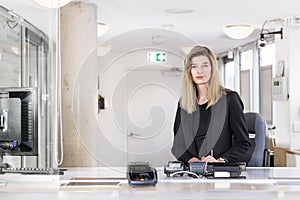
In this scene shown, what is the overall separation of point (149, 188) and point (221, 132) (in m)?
0.57

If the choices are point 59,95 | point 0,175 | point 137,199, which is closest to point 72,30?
point 59,95

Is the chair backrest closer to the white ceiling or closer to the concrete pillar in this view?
the white ceiling

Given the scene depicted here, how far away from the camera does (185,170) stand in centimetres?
189

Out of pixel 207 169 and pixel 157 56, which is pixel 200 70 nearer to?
pixel 157 56

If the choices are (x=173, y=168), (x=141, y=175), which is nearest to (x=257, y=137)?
(x=173, y=168)

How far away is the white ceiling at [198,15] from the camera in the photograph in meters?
4.20

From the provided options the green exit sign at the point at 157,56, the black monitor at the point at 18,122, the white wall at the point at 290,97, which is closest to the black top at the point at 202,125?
the green exit sign at the point at 157,56

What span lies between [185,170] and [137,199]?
0.31m

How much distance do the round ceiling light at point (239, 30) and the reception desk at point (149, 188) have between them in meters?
3.06

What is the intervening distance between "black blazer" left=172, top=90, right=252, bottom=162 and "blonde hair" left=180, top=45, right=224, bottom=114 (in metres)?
0.03

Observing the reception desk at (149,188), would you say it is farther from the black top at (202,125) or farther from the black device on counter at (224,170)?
the black top at (202,125)

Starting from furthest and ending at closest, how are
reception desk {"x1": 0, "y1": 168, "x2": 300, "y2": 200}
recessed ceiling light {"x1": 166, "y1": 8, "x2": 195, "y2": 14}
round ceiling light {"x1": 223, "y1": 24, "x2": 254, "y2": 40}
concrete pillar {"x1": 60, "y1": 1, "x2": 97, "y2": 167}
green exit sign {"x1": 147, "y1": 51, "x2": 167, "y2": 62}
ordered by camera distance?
round ceiling light {"x1": 223, "y1": 24, "x2": 254, "y2": 40}
recessed ceiling light {"x1": 166, "y1": 8, "x2": 195, "y2": 14}
concrete pillar {"x1": 60, "y1": 1, "x2": 97, "y2": 167}
green exit sign {"x1": 147, "y1": 51, "x2": 167, "y2": 62}
reception desk {"x1": 0, "y1": 168, "x2": 300, "y2": 200}

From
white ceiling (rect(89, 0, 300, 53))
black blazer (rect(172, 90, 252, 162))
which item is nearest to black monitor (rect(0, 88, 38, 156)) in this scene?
black blazer (rect(172, 90, 252, 162))

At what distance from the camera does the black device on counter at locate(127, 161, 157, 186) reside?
1.68 meters
